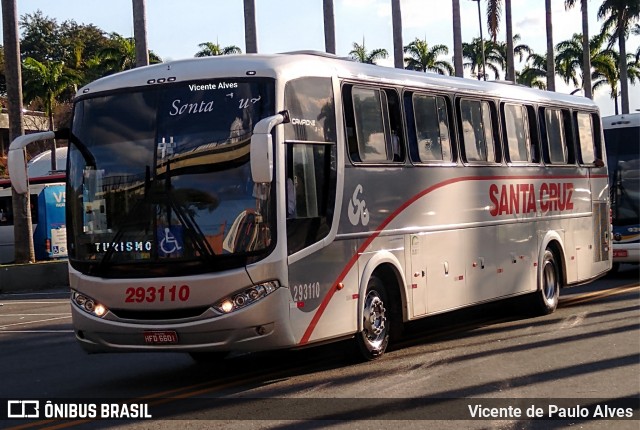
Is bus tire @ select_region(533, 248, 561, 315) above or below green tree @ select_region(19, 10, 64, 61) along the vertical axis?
below

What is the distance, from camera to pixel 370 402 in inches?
377

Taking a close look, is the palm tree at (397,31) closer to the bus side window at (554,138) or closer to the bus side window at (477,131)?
the bus side window at (554,138)

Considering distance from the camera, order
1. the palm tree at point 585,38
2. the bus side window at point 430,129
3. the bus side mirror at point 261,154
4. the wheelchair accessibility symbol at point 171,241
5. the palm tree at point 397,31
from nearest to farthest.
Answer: the bus side mirror at point 261,154
the wheelchair accessibility symbol at point 171,241
the bus side window at point 430,129
the palm tree at point 397,31
the palm tree at point 585,38

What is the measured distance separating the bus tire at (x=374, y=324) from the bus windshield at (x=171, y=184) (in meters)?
2.15

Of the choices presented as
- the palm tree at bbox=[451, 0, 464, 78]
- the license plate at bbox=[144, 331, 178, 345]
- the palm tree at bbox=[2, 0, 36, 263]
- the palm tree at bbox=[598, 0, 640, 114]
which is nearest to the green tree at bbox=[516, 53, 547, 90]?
the palm tree at bbox=[598, 0, 640, 114]

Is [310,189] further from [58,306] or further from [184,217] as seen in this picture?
[58,306]

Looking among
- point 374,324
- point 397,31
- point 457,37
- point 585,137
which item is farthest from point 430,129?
point 457,37

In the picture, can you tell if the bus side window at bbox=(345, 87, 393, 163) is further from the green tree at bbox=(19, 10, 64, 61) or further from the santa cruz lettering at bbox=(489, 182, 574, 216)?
the green tree at bbox=(19, 10, 64, 61)

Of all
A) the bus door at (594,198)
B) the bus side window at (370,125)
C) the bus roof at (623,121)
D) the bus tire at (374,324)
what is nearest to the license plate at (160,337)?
the bus tire at (374,324)

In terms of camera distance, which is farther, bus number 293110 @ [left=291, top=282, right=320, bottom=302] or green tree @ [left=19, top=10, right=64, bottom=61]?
green tree @ [left=19, top=10, right=64, bottom=61]

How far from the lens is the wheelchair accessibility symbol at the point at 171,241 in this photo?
1041 centimetres

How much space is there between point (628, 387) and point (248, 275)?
389 centimetres

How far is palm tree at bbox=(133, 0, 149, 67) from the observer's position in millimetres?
27656

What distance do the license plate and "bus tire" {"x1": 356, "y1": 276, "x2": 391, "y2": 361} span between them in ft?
7.90
